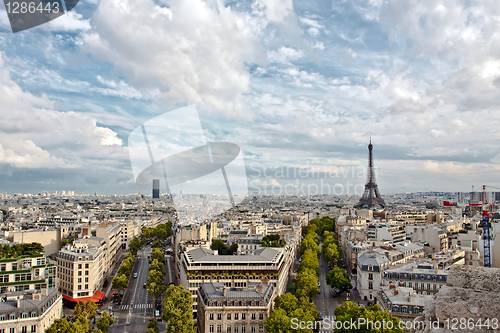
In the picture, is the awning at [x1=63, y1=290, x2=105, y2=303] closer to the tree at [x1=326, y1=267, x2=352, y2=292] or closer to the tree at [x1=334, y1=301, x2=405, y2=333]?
the tree at [x1=326, y1=267, x2=352, y2=292]

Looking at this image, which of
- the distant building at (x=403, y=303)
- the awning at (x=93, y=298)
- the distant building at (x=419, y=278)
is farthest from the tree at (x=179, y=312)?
the distant building at (x=419, y=278)

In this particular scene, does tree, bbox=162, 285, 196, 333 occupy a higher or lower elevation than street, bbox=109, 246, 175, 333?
higher

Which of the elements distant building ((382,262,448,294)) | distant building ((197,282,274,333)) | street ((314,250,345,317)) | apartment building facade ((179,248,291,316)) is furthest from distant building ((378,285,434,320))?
apartment building facade ((179,248,291,316))

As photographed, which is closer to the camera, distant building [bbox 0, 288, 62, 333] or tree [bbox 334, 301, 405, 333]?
tree [bbox 334, 301, 405, 333]

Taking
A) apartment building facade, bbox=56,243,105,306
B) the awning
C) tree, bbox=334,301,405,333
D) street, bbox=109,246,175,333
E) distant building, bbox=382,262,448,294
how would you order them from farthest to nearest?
apartment building facade, bbox=56,243,105,306 < the awning < distant building, bbox=382,262,448,294 < street, bbox=109,246,175,333 < tree, bbox=334,301,405,333

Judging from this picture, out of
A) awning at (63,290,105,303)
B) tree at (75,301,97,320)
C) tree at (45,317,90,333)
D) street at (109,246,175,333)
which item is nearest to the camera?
tree at (45,317,90,333)

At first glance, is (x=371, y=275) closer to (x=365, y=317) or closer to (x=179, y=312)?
(x=365, y=317)

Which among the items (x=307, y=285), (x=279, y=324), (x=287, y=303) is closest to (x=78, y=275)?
(x=287, y=303)
